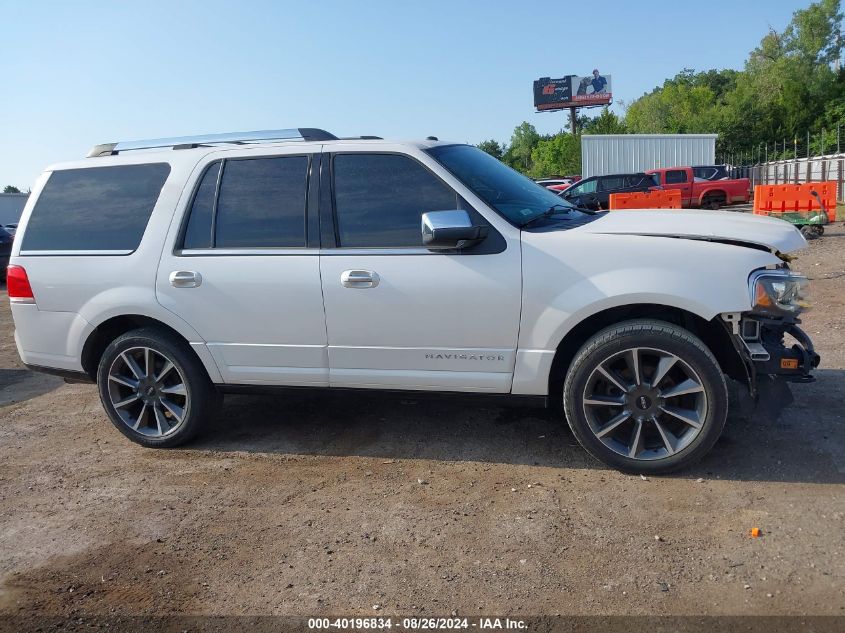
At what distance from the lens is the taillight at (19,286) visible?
189 inches

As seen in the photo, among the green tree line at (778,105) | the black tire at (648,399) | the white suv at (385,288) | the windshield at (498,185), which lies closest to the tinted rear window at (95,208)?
the white suv at (385,288)

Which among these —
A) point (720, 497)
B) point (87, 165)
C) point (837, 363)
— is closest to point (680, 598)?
point (720, 497)

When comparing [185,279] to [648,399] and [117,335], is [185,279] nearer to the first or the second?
[117,335]

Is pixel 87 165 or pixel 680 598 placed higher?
pixel 87 165

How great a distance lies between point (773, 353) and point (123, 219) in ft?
13.4

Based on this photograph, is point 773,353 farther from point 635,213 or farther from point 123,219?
point 123,219

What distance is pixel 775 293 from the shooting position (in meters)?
3.59

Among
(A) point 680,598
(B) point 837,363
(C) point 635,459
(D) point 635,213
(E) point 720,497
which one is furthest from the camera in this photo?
(B) point 837,363

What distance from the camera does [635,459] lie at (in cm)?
385

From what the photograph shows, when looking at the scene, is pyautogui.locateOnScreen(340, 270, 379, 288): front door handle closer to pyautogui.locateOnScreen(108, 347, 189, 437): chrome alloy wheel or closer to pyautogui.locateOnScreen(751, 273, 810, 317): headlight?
pyautogui.locateOnScreen(108, 347, 189, 437): chrome alloy wheel

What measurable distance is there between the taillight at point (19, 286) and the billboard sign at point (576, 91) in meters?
69.5

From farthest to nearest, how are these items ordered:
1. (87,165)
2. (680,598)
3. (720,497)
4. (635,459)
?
(87,165) → (635,459) → (720,497) → (680,598)

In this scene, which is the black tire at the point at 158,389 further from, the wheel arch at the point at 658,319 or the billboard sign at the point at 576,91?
the billboard sign at the point at 576,91

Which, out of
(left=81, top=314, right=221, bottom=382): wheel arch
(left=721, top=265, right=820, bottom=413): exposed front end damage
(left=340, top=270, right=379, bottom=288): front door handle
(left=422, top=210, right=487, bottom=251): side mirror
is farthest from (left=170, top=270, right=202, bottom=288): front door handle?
(left=721, top=265, right=820, bottom=413): exposed front end damage
